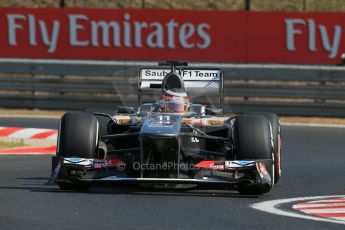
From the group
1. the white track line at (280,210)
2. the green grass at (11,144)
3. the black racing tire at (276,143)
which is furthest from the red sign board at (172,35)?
the white track line at (280,210)

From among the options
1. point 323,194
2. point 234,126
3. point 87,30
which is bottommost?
point 323,194

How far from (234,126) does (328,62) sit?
12.1 meters

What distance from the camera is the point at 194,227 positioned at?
28.5ft

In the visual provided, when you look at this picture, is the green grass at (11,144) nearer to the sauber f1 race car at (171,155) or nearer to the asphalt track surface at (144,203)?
the asphalt track surface at (144,203)

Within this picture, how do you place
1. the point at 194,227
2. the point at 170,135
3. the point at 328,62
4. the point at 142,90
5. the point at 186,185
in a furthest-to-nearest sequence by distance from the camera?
the point at 328,62 < the point at 142,90 < the point at 186,185 < the point at 170,135 < the point at 194,227

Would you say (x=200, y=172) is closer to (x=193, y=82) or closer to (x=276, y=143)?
(x=276, y=143)

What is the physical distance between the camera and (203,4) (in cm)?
3222

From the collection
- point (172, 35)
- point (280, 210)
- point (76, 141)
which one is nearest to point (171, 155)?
point (76, 141)

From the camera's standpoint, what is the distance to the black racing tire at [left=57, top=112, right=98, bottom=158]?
11.2 m

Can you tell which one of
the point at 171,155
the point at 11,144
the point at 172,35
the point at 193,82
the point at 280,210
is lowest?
the point at 280,210

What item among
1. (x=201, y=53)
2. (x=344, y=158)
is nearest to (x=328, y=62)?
(x=201, y=53)

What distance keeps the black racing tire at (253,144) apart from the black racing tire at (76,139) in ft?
4.91

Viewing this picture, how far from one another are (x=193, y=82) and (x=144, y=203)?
10.2 feet

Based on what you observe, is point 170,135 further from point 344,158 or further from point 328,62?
point 328,62
